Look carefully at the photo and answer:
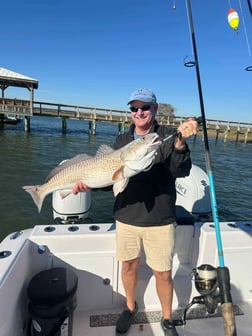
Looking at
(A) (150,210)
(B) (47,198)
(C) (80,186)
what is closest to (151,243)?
(A) (150,210)

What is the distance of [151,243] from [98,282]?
36.6 inches

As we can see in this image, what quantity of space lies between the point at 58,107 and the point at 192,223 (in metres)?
27.6

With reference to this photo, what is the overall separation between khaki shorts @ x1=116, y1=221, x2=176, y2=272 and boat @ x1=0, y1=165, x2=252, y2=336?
1.04 feet

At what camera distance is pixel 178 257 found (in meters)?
3.24

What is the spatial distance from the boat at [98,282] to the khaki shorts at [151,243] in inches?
12.5

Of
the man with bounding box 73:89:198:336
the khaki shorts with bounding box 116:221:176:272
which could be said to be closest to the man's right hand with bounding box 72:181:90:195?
the man with bounding box 73:89:198:336

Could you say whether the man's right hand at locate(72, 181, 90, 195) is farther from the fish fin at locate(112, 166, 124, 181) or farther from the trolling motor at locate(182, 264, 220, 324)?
the trolling motor at locate(182, 264, 220, 324)

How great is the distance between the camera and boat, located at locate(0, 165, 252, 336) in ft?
7.68

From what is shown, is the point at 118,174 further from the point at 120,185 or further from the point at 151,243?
the point at 151,243

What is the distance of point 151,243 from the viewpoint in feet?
8.36

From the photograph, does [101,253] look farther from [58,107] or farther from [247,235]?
[58,107]

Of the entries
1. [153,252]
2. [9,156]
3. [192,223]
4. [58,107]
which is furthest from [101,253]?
[58,107]

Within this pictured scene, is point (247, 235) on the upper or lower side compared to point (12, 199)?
lower

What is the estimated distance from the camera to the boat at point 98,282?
234 cm
